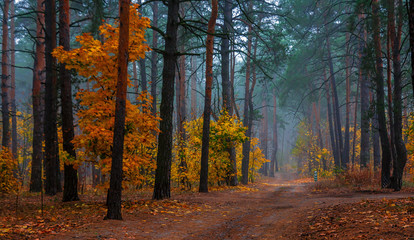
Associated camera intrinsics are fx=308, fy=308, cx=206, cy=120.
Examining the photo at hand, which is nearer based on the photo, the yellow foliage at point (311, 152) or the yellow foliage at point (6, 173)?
the yellow foliage at point (6, 173)

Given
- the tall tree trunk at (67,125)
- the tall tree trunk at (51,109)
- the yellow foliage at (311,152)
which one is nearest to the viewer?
the tall tree trunk at (67,125)

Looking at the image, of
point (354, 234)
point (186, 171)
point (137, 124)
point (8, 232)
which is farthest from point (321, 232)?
point (186, 171)

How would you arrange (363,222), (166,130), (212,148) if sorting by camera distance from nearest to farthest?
(363,222) < (166,130) < (212,148)

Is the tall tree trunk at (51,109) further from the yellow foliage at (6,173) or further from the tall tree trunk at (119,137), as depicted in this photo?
the tall tree trunk at (119,137)

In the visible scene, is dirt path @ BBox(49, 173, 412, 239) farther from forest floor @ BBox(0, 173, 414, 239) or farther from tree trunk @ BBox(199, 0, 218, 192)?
tree trunk @ BBox(199, 0, 218, 192)

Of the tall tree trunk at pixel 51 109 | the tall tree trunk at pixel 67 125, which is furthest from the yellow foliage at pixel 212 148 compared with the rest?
the tall tree trunk at pixel 67 125

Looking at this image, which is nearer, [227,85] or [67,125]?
[67,125]

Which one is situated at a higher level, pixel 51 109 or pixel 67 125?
pixel 51 109

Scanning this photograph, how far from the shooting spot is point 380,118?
1304 centimetres

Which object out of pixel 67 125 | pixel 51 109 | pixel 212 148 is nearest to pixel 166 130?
pixel 67 125

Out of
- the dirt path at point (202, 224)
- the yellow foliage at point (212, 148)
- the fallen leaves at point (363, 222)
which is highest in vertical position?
the yellow foliage at point (212, 148)

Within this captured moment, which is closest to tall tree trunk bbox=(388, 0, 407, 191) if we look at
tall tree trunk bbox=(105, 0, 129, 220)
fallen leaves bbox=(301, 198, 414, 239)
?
fallen leaves bbox=(301, 198, 414, 239)

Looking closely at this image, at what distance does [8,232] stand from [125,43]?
445 centimetres

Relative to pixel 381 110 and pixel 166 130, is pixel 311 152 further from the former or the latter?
pixel 166 130
